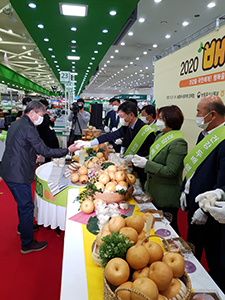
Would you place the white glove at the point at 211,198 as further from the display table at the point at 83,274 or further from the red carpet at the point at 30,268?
the red carpet at the point at 30,268

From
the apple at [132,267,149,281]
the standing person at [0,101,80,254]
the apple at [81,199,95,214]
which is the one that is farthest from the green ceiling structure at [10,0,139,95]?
the apple at [132,267,149,281]

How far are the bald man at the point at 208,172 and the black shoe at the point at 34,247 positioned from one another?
1.98 meters

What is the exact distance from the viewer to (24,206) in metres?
2.75

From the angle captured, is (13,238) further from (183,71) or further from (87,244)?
(183,71)

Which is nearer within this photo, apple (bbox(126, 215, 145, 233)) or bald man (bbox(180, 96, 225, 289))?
apple (bbox(126, 215, 145, 233))

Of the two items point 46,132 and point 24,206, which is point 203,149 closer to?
point 24,206

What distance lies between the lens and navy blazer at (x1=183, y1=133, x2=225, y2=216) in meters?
1.83

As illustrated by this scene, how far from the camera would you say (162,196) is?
2461 millimetres

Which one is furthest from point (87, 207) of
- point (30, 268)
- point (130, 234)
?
point (30, 268)

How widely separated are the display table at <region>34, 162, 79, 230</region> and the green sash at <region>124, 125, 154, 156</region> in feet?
3.66

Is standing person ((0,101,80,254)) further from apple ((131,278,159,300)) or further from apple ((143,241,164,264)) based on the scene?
apple ((131,278,159,300))

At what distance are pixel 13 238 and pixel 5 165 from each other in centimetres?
124

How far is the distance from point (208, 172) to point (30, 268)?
233 cm

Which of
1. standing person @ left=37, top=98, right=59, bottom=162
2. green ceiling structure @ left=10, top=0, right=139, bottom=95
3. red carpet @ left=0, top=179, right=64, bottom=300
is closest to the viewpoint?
red carpet @ left=0, top=179, right=64, bottom=300
